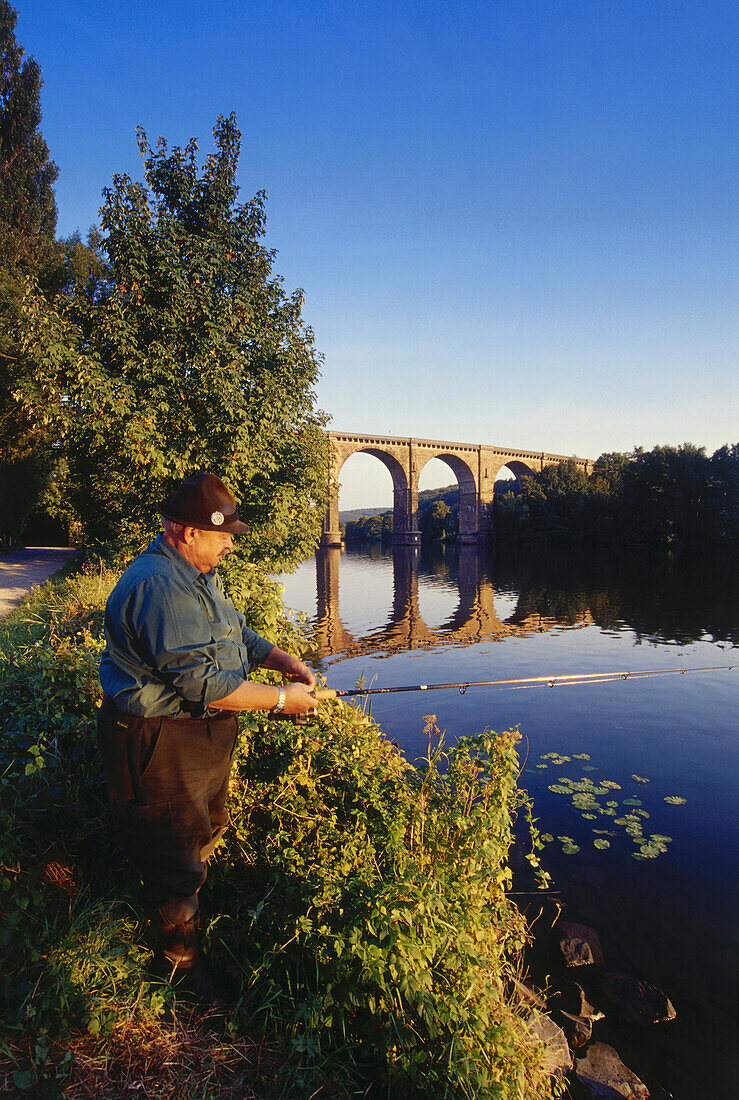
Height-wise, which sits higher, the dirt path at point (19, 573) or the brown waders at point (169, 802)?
the brown waders at point (169, 802)

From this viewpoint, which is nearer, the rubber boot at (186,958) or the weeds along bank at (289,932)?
the weeds along bank at (289,932)

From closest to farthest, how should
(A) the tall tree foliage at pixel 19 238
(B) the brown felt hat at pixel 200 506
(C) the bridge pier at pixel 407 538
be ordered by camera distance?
(B) the brown felt hat at pixel 200 506 < (A) the tall tree foliage at pixel 19 238 < (C) the bridge pier at pixel 407 538

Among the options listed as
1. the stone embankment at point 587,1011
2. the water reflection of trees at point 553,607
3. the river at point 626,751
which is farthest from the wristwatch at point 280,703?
the water reflection of trees at point 553,607

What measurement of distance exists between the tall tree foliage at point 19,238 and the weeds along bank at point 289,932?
1839 cm

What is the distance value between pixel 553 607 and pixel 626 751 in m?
14.0

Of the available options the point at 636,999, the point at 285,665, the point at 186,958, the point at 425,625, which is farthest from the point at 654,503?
the point at 186,958

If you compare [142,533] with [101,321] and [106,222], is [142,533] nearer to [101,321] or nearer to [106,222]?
[101,321]

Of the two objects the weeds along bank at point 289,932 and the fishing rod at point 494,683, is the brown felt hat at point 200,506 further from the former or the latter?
the weeds along bank at point 289,932

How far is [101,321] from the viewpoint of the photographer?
11555 mm

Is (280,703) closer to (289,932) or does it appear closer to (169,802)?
(169,802)

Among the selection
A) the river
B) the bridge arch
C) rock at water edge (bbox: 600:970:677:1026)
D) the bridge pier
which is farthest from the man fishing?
the bridge pier

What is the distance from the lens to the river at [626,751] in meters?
3.89

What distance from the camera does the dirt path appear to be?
38.1 ft

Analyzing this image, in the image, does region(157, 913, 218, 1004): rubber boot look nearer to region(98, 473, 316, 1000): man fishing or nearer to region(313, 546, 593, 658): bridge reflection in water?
region(98, 473, 316, 1000): man fishing
